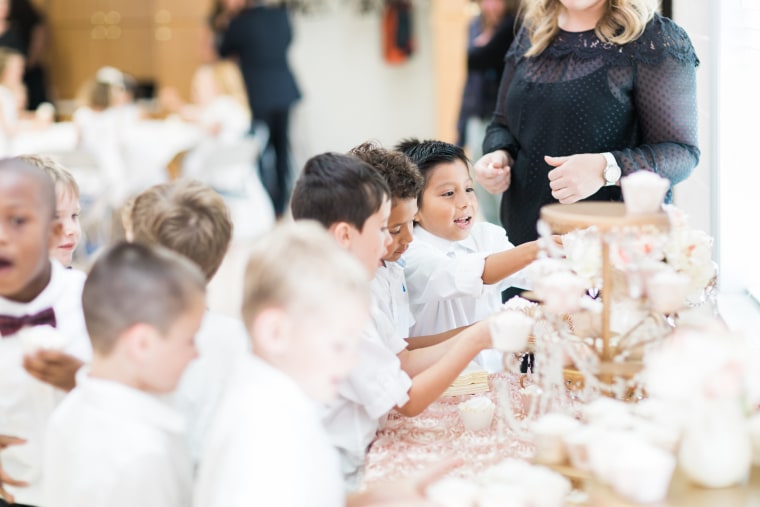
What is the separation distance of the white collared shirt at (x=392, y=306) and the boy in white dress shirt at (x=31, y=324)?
1.90ft

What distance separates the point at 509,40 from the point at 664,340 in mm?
4523

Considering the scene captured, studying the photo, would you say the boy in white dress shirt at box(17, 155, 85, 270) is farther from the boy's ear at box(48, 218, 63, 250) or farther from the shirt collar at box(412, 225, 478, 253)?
the shirt collar at box(412, 225, 478, 253)

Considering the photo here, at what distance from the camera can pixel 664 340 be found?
5.43ft

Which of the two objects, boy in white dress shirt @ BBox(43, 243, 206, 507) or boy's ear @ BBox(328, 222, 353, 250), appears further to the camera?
boy's ear @ BBox(328, 222, 353, 250)

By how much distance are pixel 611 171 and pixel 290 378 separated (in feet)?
3.83

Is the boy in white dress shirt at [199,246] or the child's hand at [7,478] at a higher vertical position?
the boy in white dress shirt at [199,246]

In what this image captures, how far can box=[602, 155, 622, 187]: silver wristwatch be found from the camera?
7.70 feet

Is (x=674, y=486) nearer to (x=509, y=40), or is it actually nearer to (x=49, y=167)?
(x=49, y=167)

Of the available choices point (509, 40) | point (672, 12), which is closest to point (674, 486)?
point (672, 12)

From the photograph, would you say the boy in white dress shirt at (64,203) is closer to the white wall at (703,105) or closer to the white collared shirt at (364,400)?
the white collared shirt at (364,400)

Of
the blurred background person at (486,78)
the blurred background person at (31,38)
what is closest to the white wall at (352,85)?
the blurred background person at (31,38)

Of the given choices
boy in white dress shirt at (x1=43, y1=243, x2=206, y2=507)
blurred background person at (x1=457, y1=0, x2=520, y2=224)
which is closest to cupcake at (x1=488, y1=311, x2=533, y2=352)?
boy in white dress shirt at (x1=43, y1=243, x2=206, y2=507)

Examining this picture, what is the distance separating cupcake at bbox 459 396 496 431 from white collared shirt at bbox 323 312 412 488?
156mm

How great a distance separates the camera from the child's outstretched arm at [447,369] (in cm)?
190
